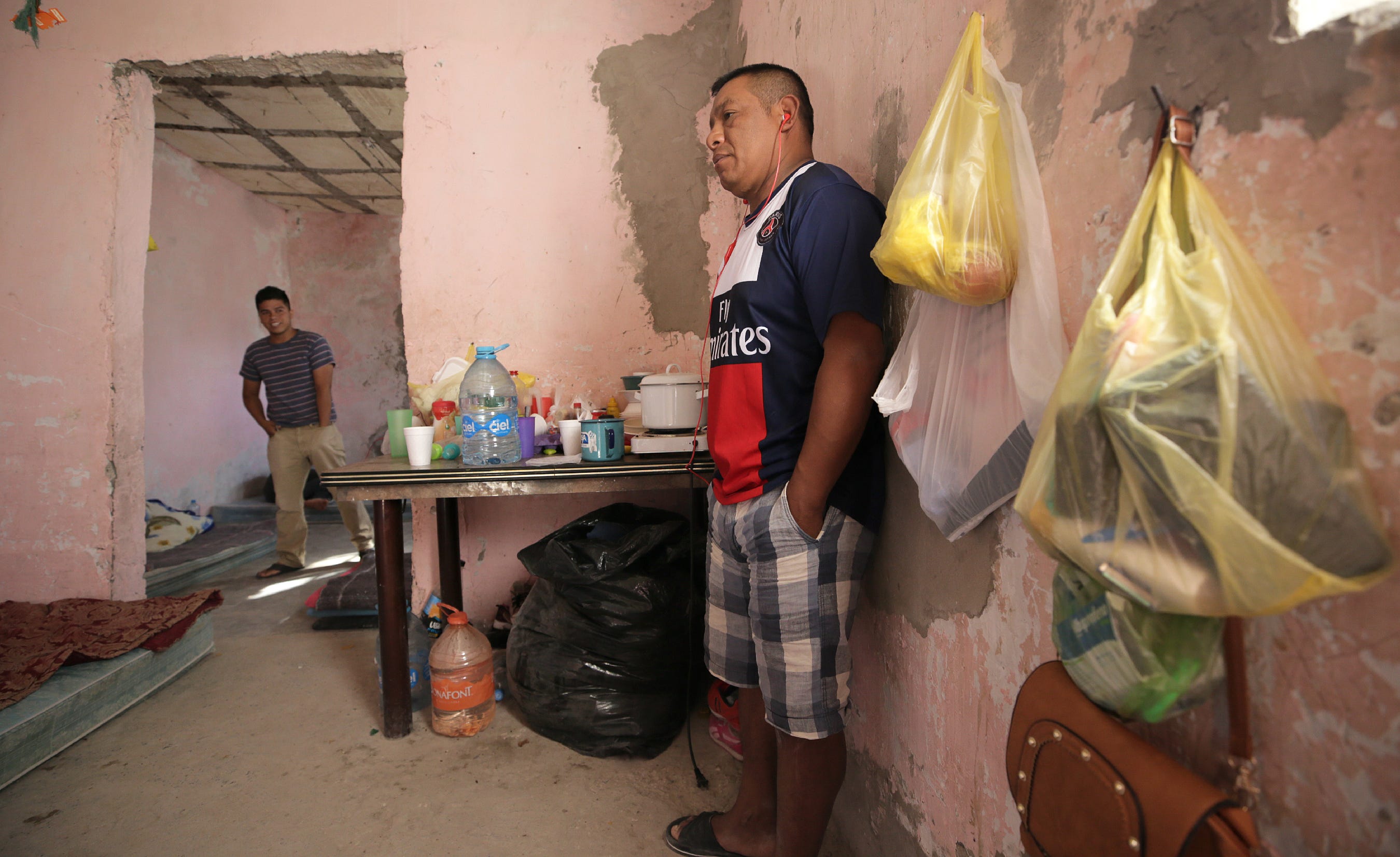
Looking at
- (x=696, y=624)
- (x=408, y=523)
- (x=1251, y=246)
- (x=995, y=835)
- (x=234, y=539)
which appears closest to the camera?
(x=1251, y=246)

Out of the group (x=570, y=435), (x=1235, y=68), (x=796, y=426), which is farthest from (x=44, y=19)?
(x=1235, y=68)

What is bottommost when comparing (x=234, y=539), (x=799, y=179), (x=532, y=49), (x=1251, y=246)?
(x=234, y=539)

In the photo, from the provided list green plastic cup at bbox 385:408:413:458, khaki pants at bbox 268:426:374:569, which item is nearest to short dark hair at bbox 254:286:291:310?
khaki pants at bbox 268:426:374:569

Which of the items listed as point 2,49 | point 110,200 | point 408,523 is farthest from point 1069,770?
point 408,523

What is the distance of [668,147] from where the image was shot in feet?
9.00

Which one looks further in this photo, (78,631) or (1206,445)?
(78,631)

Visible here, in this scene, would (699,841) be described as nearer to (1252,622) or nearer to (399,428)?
(1252,622)

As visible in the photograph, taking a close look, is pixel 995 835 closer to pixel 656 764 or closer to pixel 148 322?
pixel 656 764

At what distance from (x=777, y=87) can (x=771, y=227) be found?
409mm

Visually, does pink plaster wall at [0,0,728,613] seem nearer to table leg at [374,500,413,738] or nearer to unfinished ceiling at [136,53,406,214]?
unfinished ceiling at [136,53,406,214]

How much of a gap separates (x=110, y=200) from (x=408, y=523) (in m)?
3.27

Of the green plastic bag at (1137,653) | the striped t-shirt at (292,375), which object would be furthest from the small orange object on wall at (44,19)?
the green plastic bag at (1137,653)

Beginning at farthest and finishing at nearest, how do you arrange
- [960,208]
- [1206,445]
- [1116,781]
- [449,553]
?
[449,553] → [960,208] → [1116,781] → [1206,445]

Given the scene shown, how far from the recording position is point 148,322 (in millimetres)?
4762
